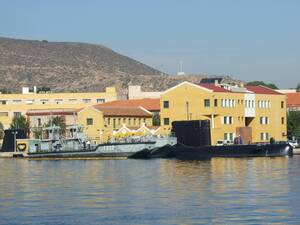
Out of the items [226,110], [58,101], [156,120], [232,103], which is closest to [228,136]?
[226,110]

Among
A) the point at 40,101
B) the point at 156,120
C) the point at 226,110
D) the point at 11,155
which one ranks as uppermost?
the point at 40,101

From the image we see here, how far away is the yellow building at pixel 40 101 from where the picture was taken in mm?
164000

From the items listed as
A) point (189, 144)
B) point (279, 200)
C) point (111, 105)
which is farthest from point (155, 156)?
point (279, 200)

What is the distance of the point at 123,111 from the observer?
145 m

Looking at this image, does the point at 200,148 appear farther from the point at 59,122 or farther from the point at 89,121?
the point at 59,122

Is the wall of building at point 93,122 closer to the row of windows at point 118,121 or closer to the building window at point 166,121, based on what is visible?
the row of windows at point 118,121

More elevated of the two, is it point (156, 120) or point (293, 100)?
point (293, 100)

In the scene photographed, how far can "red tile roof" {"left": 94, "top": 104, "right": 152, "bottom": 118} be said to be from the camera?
14150 centimetres

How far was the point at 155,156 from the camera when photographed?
11106 cm

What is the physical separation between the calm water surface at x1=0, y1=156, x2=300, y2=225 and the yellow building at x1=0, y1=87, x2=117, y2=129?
8590 centimetres

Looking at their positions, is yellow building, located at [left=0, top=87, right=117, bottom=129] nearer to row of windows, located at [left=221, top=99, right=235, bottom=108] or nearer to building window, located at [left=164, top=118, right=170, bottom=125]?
building window, located at [left=164, top=118, right=170, bottom=125]

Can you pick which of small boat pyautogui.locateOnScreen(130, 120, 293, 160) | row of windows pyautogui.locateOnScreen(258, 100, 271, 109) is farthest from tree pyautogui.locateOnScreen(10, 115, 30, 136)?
small boat pyautogui.locateOnScreen(130, 120, 293, 160)

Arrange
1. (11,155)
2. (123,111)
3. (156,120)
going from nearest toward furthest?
(11,155), (123,111), (156,120)

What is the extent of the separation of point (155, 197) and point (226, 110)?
264 feet
